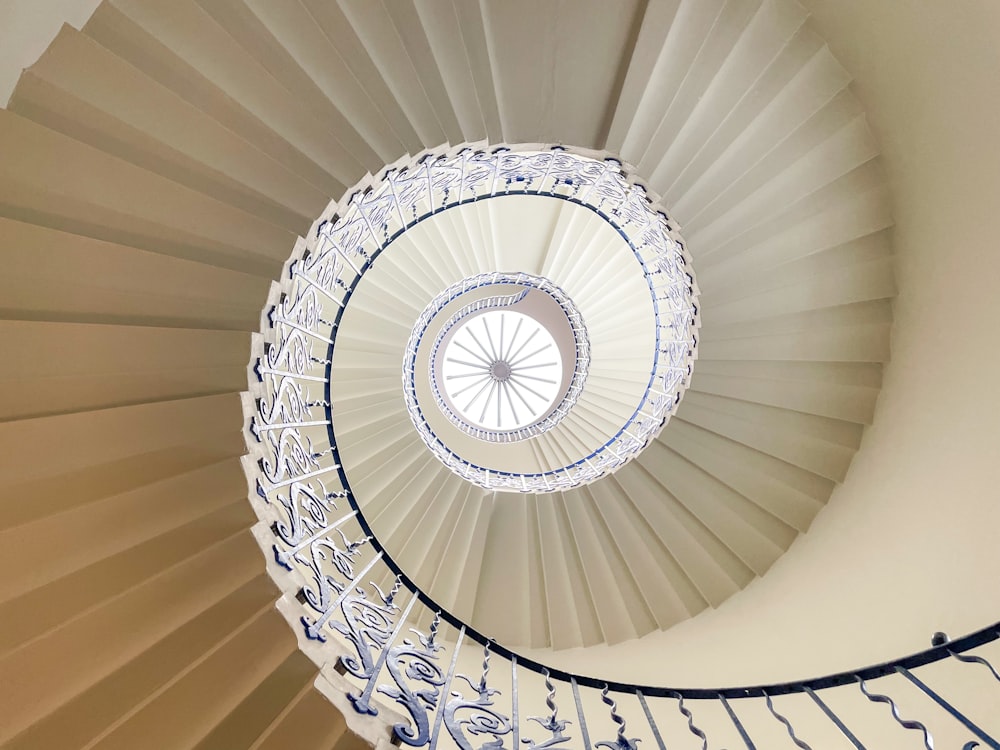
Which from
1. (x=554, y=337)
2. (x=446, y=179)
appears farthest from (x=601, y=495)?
(x=554, y=337)

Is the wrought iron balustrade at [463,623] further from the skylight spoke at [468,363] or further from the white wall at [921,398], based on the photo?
the skylight spoke at [468,363]

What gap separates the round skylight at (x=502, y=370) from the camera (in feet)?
43.7

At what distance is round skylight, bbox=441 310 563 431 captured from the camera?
13.3m

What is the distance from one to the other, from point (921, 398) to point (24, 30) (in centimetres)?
652

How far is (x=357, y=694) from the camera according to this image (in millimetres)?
3072

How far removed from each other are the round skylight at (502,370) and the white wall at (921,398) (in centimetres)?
808

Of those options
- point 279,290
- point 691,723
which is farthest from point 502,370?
point 691,723

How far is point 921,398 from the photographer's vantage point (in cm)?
479

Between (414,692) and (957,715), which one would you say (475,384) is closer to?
(414,692)

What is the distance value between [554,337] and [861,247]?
733 centimetres

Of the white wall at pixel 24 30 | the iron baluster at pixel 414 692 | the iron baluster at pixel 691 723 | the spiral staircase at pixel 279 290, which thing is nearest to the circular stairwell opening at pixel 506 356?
the spiral staircase at pixel 279 290

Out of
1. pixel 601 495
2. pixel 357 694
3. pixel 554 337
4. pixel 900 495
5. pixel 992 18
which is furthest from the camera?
pixel 554 337

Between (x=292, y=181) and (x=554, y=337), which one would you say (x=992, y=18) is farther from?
(x=554, y=337)

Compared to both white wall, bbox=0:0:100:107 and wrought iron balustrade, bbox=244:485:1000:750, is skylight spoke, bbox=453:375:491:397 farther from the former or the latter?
white wall, bbox=0:0:100:107
